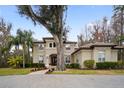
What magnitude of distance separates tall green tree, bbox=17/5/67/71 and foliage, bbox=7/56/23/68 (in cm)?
353

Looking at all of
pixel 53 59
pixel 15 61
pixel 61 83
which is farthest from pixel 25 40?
pixel 61 83

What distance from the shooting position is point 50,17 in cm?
1437

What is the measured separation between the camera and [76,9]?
12.8 metres

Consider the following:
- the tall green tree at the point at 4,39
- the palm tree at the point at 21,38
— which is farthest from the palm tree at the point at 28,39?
the tall green tree at the point at 4,39

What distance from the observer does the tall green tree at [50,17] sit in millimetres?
14261

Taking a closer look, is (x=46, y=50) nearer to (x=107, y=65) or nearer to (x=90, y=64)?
(x=90, y=64)

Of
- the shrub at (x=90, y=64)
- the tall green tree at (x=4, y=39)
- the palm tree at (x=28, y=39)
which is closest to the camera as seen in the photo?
the tall green tree at (x=4, y=39)

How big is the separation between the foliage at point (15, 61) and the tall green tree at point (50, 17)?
11.6 feet

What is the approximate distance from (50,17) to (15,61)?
4.79m

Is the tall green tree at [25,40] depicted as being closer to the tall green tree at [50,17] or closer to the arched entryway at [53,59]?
the arched entryway at [53,59]

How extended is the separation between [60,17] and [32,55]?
782 cm

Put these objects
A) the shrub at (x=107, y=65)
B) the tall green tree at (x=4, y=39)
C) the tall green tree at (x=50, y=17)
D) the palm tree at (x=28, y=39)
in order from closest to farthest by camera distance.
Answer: the tall green tree at (x=50, y=17)
the tall green tree at (x=4, y=39)
the shrub at (x=107, y=65)
the palm tree at (x=28, y=39)

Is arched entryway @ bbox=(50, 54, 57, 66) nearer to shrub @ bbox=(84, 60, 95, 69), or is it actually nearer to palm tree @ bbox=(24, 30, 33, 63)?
palm tree @ bbox=(24, 30, 33, 63)
